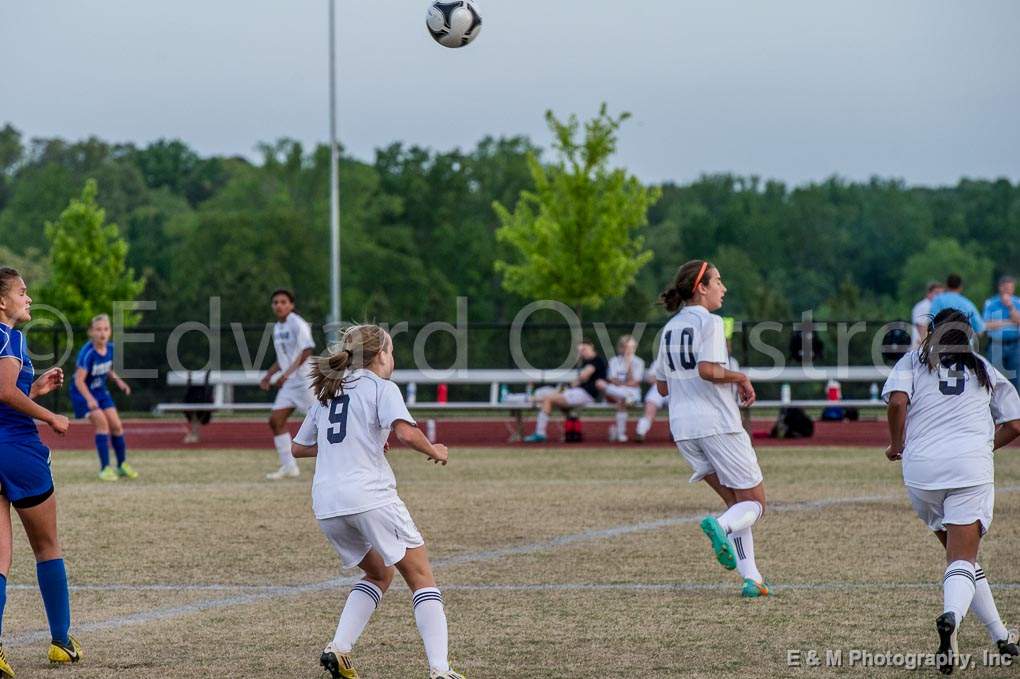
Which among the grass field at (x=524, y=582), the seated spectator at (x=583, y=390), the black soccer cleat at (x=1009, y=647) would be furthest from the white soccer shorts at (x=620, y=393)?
the black soccer cleat at (x=1009, y=647)

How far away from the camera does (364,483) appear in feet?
19.7

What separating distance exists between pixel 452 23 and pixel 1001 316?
460 inches

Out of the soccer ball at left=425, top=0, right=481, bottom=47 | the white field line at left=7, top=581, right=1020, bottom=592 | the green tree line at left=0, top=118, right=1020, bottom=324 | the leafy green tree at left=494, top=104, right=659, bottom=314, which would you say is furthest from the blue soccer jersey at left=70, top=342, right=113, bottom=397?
the green tree line at left=0, top=118, right=1020, bottom=324

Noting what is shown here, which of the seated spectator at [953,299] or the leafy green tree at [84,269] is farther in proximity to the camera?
the leafy green tree at [84,269]

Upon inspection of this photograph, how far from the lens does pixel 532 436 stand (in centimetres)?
2283

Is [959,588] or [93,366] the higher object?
[93,366]

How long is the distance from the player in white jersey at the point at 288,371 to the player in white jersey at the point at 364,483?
10071mm

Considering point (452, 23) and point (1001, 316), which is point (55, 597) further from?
point (1001, 316)

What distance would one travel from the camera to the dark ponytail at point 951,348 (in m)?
6.54

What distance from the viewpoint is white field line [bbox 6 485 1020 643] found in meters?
7.75

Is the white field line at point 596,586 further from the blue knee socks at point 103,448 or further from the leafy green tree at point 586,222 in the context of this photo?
the leafy green tree at point 586,222

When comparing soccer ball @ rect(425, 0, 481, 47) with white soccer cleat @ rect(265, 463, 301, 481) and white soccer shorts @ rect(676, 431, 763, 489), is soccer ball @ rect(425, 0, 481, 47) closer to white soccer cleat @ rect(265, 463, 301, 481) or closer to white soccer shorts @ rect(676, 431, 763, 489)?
white soccer cleat @ rect(265, 463, 301, 481)

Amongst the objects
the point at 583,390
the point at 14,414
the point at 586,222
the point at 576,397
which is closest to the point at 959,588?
the point at 14,414

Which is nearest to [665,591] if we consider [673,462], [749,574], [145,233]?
[749,574]
